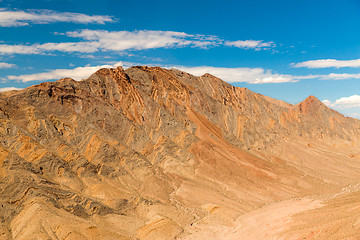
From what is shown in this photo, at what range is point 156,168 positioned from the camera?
66.4 metres

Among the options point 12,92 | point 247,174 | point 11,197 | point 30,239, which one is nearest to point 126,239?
point 30,239

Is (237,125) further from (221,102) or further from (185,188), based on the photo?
(185,188)

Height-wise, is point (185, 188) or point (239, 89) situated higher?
point (239, 89)

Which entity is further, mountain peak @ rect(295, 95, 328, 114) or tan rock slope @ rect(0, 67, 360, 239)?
mountain peak @ rect(295, 95, 328, 114)

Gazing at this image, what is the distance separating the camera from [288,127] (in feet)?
389

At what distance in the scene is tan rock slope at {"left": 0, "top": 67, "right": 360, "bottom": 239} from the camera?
42.2 meters

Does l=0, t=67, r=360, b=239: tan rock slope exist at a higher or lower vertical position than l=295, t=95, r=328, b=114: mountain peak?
lower

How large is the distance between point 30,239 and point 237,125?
228ft

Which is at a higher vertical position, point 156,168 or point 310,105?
point 310,105

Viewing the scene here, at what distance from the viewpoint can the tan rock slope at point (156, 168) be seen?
42.2m

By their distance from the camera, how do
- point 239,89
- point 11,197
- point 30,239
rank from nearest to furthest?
point 30,239 < point 11,197 < point 239,89

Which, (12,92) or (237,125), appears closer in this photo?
(12,92)

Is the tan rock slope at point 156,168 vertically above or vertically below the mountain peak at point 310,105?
below

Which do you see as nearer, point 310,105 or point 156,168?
point 156,168
